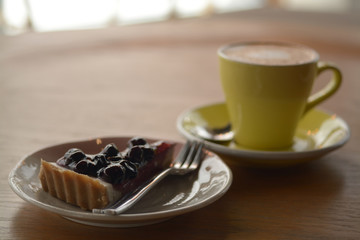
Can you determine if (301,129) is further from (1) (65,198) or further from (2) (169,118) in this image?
(1) (65,198)

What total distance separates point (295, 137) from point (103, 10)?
14.5 ft

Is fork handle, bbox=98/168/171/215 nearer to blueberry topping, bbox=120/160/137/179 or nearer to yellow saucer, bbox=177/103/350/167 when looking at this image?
blueberry topping, bbox=120/160/137/179

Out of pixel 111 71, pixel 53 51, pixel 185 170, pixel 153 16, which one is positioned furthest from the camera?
pixel 153 16

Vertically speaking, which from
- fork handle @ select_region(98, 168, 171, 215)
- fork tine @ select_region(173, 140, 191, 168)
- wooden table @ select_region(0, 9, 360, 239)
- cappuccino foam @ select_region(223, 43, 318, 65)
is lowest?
wooden table @ select_region(0, 9, 360, 239)

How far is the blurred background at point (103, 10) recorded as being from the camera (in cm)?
414

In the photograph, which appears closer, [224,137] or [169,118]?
[224,137]

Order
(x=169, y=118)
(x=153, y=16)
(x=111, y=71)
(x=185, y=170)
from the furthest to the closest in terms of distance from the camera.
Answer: (x=153, y=16) < (x=111, y=71) < (x=169, y=118) < (x=185, y=170)

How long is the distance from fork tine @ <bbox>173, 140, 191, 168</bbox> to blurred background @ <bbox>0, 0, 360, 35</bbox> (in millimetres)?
2768

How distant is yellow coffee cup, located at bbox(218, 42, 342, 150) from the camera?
73cm

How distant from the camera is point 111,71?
135 centimetres

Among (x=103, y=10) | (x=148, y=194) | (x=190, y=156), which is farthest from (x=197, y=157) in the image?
(x=103, y=10)

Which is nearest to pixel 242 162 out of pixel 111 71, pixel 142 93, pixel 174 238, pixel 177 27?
pixel 174 238

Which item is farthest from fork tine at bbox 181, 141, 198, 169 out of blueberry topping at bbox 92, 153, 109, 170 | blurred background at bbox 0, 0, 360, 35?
blurred background at bbox 0, 0, 360, 35

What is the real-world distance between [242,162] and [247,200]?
0.09 meters
